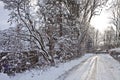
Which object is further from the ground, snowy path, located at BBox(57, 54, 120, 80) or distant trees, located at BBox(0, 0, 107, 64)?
distant trees, located at BBox(0, 0, 107, 64)

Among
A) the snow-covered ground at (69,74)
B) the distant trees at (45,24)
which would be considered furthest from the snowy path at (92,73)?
the distant trees at (45,24)

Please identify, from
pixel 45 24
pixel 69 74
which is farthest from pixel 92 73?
pixel 45 24

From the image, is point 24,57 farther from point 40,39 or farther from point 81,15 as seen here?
point 81,15

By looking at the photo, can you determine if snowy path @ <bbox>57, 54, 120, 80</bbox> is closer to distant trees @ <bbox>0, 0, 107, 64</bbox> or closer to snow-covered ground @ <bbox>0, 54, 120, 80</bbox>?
snow-covered ground @ <bbox>0, 54, 120, 80</bbox>

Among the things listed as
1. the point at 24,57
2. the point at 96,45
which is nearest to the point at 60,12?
the point at 24,57

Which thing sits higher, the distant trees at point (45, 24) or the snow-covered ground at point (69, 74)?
the distant trees at point (45, 24)

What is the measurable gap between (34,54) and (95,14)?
76.7ft

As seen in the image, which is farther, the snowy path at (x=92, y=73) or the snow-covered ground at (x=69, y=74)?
the snowy path at (x=92, y=73)

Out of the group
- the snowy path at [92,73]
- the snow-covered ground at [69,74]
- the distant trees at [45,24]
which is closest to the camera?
the snow-covered ground at [69,74]

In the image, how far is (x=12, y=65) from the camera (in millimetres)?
15367

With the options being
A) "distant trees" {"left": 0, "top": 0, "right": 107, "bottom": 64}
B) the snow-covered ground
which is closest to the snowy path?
the snow-covered ground

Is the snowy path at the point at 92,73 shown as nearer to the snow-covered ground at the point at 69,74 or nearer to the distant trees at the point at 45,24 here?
the snow-covered ground at the point at 69,74

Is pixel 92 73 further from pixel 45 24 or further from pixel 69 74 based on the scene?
pixel 45 24

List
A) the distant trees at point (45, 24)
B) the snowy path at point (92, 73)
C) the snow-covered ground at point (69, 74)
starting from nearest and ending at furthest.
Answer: the snow-covered ground at point (69, 74) → the snowy path at point (92, 73) → the distant trees at point (45, 24)
